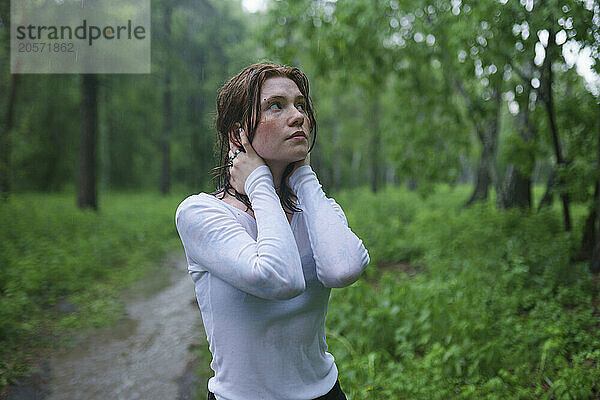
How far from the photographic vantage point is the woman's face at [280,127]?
4.77 ft

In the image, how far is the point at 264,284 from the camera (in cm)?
127

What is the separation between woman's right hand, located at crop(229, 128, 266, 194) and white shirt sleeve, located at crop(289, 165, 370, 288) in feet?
0.55

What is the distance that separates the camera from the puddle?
4387mm

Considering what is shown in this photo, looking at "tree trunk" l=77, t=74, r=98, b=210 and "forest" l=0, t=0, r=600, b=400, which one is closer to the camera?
"forest" l=0, t=0, r=600, b=400

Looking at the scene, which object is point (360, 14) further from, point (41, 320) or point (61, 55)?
point (61, 55)

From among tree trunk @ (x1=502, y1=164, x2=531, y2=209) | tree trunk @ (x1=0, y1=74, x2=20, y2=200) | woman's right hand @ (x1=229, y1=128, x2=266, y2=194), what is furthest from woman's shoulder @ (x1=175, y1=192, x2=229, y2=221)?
tree trunk @ (x1=0, y1=74, x2=20, y2=200)

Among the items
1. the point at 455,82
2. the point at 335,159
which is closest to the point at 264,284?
the point at 455,82

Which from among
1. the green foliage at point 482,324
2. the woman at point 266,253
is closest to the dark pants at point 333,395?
the woman at point 266,253

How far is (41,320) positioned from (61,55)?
37.0 ft

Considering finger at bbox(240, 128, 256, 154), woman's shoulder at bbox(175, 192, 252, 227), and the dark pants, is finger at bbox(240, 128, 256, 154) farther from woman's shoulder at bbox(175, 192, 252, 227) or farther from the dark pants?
the dark pants

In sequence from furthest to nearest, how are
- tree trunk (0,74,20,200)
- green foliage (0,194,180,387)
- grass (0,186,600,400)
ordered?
tree trunk (0,74,20,200)
green foliage (0,194,180,387)
grass (0,186,600,400)

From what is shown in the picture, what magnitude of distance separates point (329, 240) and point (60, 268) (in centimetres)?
725

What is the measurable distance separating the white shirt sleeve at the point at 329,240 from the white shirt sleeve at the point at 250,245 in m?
0.11

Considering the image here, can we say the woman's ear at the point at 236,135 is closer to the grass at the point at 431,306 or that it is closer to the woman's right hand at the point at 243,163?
the woman's right hand at the point at 243,163
